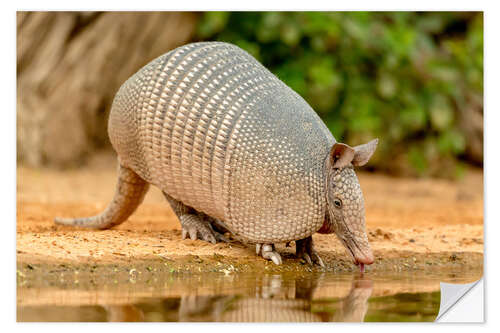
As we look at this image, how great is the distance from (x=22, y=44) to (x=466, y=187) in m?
7.89

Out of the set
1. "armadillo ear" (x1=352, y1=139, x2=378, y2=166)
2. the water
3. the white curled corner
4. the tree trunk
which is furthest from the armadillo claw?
the tree trunk

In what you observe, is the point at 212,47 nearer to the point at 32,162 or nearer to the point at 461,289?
the point at 461,289

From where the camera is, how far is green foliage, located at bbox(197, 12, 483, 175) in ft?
36.1

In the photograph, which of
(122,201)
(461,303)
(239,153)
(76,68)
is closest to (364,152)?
(239,153)

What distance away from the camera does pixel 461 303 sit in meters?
5.93

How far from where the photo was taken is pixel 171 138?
6.50 meters

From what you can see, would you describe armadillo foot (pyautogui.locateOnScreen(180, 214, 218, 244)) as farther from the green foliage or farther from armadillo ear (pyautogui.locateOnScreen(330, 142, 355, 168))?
the green foliage

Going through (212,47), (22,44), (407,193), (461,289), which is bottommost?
(461,289)

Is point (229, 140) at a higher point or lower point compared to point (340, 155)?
higher

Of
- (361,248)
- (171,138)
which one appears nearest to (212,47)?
(171,138)

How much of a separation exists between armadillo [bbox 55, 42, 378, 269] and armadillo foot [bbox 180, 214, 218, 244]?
1 cm

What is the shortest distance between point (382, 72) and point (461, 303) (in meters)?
6.61

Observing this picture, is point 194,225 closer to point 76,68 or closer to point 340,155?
point 340,155

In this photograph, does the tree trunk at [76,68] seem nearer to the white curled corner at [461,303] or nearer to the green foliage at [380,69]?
the green foliage at [380,69]
